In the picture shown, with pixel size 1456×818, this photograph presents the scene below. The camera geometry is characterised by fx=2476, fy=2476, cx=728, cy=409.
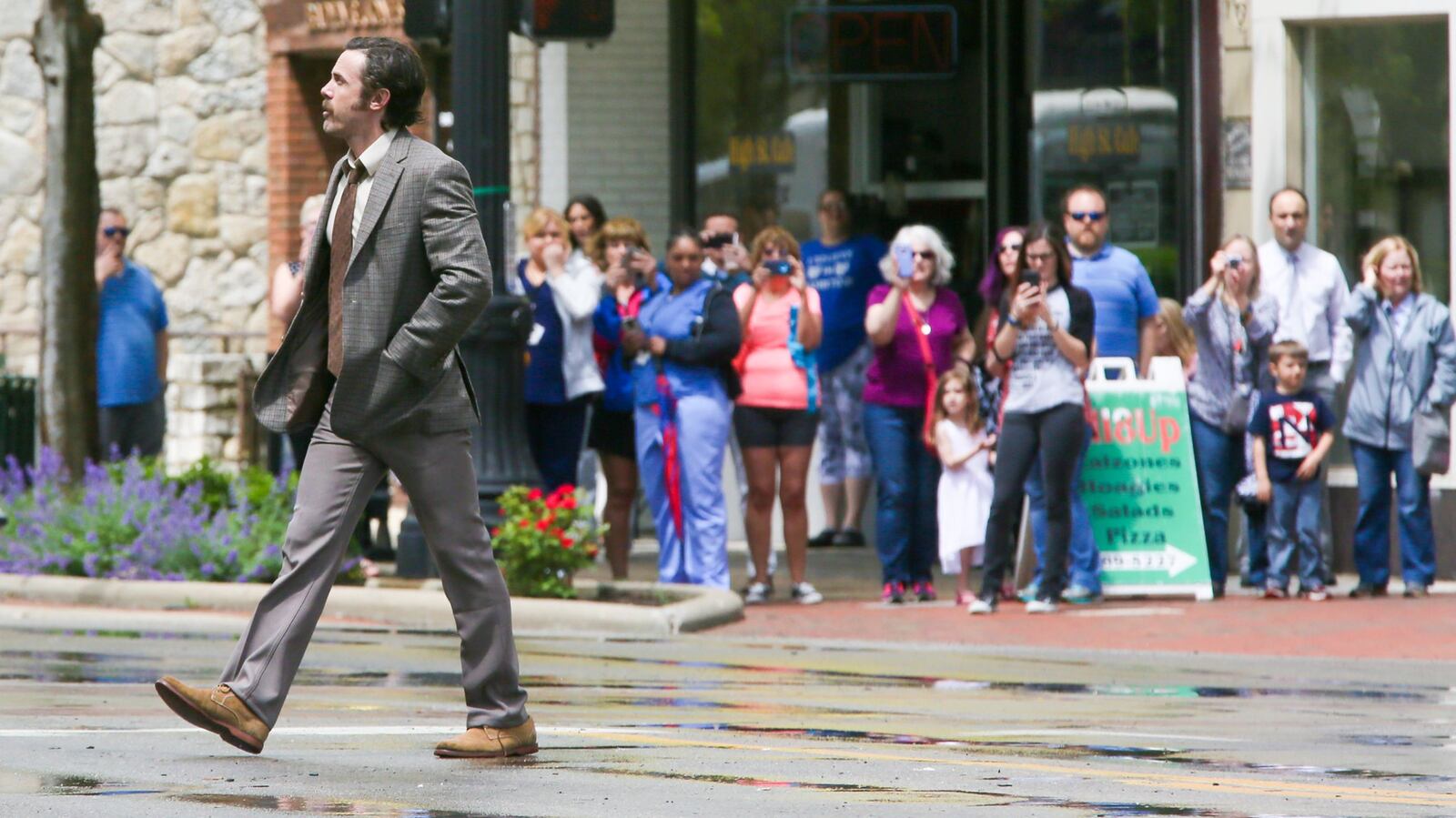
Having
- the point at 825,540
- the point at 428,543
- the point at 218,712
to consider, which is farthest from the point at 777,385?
the point at 218,712

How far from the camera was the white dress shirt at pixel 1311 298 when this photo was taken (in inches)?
499

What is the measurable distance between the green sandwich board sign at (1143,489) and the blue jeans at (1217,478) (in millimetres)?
100

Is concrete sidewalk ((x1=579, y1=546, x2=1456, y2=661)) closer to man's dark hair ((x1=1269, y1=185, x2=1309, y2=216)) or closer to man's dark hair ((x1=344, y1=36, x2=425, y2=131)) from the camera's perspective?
man's dark hair ((x1=1269, y1=185, x2=1309, y2=216))

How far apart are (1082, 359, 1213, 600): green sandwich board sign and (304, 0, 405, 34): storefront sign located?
7081 mm

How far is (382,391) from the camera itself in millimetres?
6227

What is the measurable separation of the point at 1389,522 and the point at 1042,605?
79.2 inches

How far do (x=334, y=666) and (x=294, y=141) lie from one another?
10.2 meters

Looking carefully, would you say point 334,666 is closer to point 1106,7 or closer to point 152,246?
point 1106,7

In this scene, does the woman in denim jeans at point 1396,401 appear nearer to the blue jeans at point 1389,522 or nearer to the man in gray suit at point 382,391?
the blue jeans at point 1389,522

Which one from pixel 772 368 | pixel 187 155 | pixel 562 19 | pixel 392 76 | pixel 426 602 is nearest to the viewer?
pixel 392 76

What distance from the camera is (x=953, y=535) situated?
39.8ft

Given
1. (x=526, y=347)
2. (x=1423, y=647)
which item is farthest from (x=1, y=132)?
(x=1423, y=647)

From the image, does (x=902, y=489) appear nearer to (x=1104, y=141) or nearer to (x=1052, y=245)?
(x=1052, y=245)

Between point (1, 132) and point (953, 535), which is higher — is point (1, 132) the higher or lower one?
the higher one
